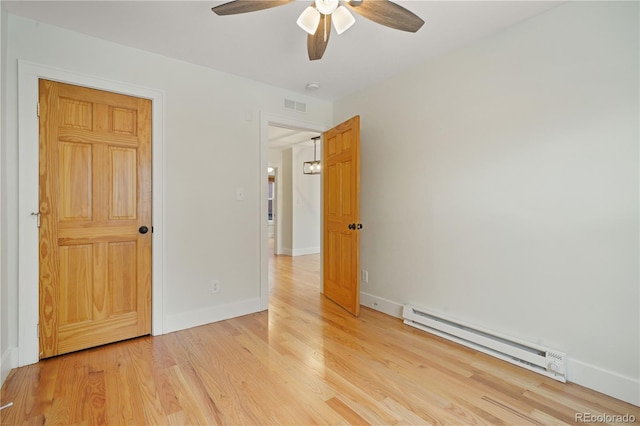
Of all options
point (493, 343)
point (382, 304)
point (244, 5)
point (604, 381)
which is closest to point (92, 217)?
point (244, 5)

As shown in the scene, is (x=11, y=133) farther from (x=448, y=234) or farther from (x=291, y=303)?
(x=448, y=234)

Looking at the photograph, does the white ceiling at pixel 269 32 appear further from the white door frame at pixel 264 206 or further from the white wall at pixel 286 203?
the white wall at pixel 286 203

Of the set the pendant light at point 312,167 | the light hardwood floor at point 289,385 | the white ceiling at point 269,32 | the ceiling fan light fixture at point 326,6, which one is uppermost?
the white ceiling at point 269,32

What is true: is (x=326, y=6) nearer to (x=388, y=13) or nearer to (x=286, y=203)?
(x=388, y=13)

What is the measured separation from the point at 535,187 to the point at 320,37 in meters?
1.74

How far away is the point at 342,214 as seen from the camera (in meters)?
3.34

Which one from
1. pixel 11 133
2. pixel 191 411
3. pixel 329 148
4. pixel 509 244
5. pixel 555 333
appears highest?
pixel 329 148

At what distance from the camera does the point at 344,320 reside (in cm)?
297

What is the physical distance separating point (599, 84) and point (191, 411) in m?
3.01

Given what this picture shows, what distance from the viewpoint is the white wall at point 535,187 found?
1769mm

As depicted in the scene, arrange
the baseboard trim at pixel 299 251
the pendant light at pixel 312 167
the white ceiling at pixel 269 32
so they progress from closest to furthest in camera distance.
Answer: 1. the white ceiling at pixel 269 32
2. the pendant light at pixel 312 167
3. the baseboard trim at pixel 299 251

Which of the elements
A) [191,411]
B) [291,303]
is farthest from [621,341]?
[291,303]

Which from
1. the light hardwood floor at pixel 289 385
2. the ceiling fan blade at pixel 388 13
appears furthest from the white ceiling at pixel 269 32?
the light hardwood floor at pixel 289 385

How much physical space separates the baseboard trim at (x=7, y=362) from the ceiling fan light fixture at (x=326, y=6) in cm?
284
